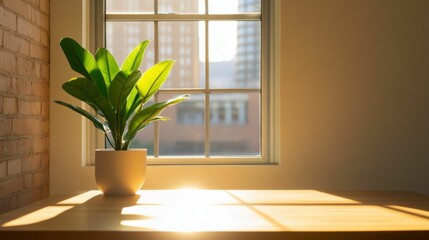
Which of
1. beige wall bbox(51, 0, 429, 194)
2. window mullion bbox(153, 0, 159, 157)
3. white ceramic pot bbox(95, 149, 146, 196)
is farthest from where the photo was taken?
→ window mullion bbox(153, 0, 159, 157)

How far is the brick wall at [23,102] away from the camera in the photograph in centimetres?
226

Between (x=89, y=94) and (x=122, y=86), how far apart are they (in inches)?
5.3

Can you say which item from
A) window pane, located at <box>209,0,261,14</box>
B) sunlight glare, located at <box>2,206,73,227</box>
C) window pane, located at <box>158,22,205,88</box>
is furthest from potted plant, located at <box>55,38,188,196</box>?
window pane, located at <box>209,0,261,14</box>

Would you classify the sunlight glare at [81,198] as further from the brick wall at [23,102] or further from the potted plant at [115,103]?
the brick wall at [23,102]

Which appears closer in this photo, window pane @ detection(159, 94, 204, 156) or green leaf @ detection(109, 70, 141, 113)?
green leaf @ detection(109, 70, 141, 113)

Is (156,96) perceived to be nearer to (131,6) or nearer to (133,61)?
(131,6)

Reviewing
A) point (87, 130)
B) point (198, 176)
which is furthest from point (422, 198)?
point (87, 130)

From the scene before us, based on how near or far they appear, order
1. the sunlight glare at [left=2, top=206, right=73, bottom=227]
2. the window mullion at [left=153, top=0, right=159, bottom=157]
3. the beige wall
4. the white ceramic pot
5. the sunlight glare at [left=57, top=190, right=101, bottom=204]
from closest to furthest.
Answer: the sunlight glare at [left=2, top=206, right=73, bottom=227]
the sunlight glare at [left=57, top=190, right=101, bottom=204]
the white ceramic pot
the beige wall
the window mullion at [left=153, top=0, right=159, bottom=157]

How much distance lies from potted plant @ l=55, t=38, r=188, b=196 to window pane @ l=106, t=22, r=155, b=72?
762mm

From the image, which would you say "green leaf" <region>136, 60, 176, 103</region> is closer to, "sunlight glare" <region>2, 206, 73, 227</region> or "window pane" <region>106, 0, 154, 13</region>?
"sunlight glare" <region>2, 206, 73, 227</region>

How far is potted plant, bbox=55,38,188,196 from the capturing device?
2125mm

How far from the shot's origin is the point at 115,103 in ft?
7.07

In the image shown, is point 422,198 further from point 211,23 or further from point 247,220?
point 211,23

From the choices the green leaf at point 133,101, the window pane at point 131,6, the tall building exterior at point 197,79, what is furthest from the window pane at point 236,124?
the green leaf at point 133,101
